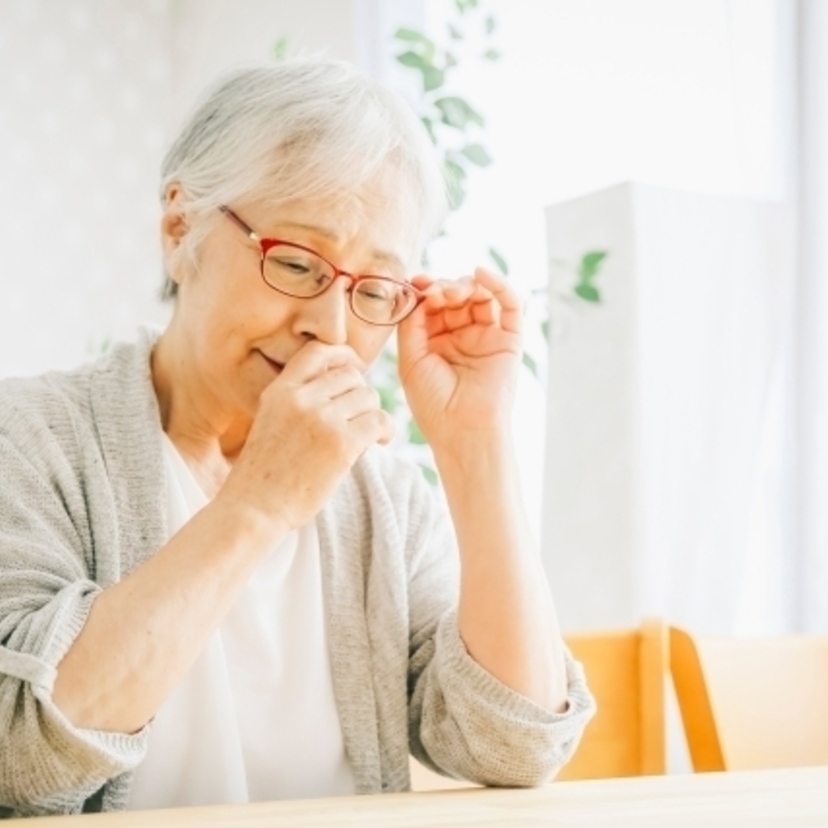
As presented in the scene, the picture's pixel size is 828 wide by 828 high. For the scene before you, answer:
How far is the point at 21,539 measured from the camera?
46.8 inches

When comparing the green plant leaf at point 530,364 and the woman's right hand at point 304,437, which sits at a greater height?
the woman's right hand at point 304,437

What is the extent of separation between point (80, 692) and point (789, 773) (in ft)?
2.29

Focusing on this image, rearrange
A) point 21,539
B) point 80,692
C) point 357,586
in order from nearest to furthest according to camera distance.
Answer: point 80,692 < point 21,539 < point 357,586

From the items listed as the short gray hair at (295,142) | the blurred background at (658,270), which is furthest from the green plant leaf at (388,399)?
the short gray hair at (295,142)

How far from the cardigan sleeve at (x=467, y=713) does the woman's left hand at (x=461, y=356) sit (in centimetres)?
19

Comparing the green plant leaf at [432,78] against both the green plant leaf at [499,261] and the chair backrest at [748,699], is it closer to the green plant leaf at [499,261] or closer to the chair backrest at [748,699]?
the green plant leaf at [499,261]

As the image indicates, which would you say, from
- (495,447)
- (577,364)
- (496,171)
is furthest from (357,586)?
(496,171)

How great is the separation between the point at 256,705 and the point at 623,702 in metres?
0.68

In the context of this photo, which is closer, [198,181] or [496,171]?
[198,181]

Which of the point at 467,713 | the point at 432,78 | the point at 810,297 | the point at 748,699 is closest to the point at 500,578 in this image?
the point at 467,713

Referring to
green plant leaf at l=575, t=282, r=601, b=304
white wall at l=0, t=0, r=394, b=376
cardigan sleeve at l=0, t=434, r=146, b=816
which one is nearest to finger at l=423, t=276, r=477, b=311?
cardigan sleeve at l=0, t=434, r=146, b=816

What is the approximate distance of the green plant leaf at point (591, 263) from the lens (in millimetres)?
2516

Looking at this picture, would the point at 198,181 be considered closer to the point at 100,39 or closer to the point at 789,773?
the point at 789,773

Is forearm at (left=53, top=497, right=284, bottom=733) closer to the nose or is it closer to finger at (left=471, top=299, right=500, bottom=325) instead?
the nose
